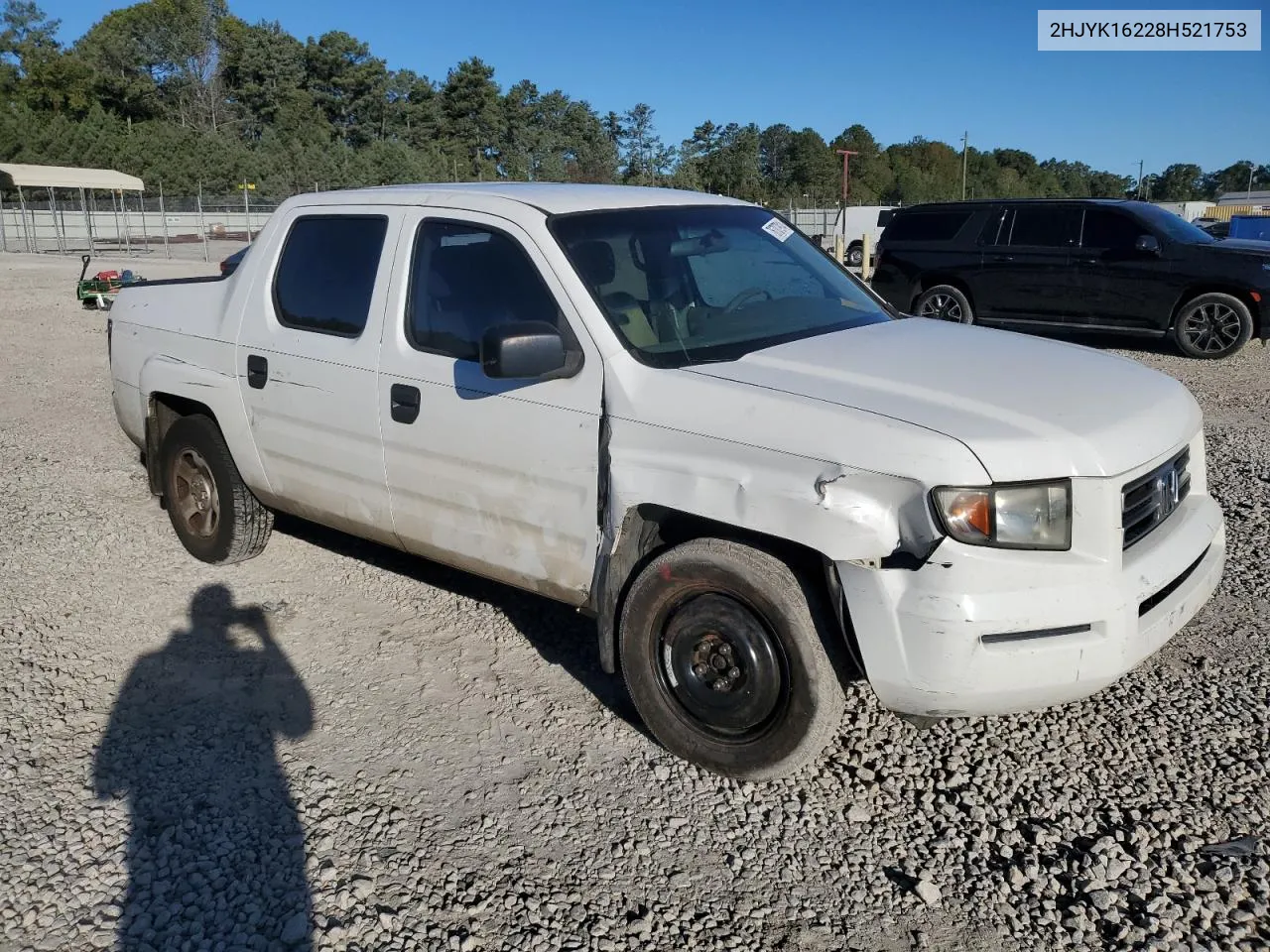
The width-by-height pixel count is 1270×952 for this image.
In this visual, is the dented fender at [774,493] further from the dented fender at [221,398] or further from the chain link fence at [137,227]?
the chain link fence at [137,227]

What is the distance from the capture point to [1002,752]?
145 inches

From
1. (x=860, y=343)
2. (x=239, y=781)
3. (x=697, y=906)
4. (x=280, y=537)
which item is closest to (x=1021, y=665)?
(x=697, y=906)

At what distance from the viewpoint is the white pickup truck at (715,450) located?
2.98m

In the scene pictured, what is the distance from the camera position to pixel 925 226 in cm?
1373

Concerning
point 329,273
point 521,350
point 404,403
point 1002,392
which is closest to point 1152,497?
point 1002,392

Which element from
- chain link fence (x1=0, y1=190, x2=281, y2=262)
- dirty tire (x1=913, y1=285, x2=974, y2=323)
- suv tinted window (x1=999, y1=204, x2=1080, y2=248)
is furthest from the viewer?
chain link fence (x1=0, y1=190, x2=281, y2=262)

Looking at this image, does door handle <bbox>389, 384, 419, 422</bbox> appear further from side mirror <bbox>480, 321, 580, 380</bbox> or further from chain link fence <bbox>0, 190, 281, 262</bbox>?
chain link fence <bbox>0, 190, 281, 262</bbox>

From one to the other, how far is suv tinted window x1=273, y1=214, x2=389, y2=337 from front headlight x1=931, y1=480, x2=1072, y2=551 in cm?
254

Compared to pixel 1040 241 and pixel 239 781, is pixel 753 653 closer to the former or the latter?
pixel 239 781

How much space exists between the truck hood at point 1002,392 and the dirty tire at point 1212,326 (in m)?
9.26

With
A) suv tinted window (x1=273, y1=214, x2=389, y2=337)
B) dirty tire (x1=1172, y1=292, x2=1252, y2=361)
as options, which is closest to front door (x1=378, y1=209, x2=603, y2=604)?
suv tinted window (x1=273, y1=214, x2=389, y2=337)

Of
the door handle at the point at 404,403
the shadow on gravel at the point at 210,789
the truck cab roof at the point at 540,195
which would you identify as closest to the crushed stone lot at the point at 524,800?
the shadow on gravel at the point at 210,789

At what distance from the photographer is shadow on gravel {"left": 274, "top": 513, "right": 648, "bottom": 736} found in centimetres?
426

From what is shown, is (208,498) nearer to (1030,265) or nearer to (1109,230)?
(1030,265)
